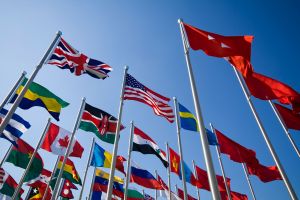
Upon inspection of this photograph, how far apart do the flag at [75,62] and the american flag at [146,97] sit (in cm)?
142

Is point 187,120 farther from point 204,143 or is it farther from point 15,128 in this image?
point 15,128

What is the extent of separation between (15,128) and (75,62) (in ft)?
18.3

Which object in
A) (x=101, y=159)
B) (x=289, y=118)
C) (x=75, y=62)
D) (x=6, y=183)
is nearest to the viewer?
(x=75, y=62)

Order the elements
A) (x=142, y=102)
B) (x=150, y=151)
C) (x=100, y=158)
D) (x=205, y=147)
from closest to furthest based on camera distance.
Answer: (x=205, y=147) < (x=142, y=102) < (x=150, y=151) < (x=100, y=158)

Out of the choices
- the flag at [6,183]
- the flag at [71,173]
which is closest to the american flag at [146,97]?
the flag at [71,173]

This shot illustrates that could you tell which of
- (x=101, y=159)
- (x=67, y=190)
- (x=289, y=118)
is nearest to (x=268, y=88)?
(x=289, y=118)

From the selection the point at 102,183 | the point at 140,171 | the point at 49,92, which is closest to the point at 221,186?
the point at 140,171

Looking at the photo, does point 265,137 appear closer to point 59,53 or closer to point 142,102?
point 142,102

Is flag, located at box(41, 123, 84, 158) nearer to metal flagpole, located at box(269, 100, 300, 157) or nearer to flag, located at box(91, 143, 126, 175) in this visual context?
flag, located at box(91, 143, 126, 175)

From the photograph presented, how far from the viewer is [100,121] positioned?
16.0 metres

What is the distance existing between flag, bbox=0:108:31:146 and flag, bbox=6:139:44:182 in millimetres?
3151

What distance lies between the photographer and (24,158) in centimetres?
1792

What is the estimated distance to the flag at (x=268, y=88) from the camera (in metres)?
11.0

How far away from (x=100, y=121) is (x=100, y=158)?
494 centimetres
